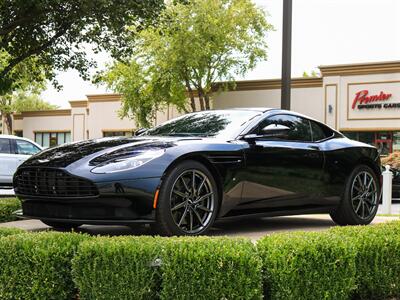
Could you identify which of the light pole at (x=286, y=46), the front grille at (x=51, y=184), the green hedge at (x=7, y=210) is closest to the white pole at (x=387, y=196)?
the light pole at (x=286, y=46)

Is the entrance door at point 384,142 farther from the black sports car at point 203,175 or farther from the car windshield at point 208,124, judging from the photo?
the car windshield at point 208,124

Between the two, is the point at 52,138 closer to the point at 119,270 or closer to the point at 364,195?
the point at 364,195

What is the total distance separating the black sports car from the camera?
4.94 meters

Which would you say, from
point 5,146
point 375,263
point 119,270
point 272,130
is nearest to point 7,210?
point 272,130

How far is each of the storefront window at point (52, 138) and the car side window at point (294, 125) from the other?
141 feet

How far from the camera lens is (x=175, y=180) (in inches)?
198

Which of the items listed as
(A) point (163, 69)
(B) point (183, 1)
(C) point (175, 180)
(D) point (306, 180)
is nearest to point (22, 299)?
(C) point (175, 180)

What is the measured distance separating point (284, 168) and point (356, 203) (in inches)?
54.9

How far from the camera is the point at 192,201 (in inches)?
204

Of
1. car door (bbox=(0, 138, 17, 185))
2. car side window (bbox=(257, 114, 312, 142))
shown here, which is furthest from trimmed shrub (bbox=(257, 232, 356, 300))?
car door (bbox=(0, 138, 17, 185))

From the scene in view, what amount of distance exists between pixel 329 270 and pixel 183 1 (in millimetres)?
8438

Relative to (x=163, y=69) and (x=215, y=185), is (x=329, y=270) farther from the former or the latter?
(x=163, y=69)

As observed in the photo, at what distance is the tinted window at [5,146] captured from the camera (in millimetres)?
16406

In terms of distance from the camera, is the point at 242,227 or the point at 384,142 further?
the point at 384,142
